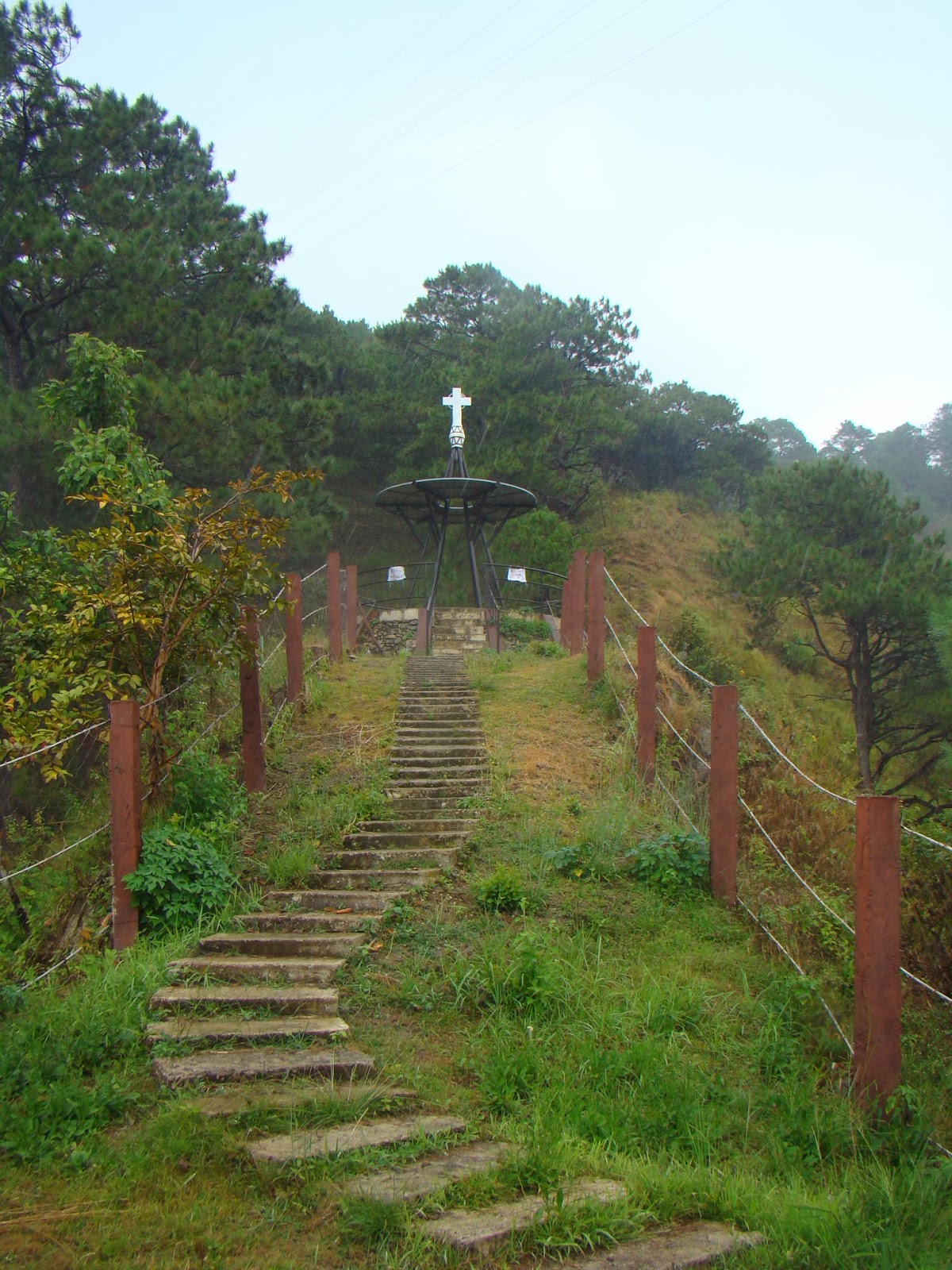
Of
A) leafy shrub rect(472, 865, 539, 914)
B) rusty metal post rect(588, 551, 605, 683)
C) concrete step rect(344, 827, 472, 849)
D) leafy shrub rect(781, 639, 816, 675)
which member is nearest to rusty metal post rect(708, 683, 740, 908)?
leafy shrub rect(472, 865, 539, 914)

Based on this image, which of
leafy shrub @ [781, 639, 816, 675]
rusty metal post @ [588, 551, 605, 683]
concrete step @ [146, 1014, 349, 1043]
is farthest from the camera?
leafy shrub @ [781, 639, 816, 675]

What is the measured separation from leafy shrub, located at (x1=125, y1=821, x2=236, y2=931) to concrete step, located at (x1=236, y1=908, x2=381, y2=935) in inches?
10.7

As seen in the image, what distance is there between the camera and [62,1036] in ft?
15.2

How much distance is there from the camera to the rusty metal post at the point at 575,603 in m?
14.0

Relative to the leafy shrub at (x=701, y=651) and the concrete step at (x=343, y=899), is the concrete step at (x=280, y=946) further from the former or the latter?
the leafy shrub at (x=701, y=651)

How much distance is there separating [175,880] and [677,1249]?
3742 mm

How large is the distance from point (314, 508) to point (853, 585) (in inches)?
425

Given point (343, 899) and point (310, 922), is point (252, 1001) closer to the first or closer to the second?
point (310, 922)

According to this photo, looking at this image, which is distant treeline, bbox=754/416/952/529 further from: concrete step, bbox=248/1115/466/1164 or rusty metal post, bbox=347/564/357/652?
concrete step, bbox=248/1115/466/1164

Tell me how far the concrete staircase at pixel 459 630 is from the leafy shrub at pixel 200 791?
1070 cm

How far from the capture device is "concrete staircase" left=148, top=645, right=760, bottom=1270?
135 inches

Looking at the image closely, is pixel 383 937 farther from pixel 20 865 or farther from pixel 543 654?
pixel 543 654

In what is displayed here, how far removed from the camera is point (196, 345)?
17.3 m

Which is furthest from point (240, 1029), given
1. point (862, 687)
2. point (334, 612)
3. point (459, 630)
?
point (862, 687)
